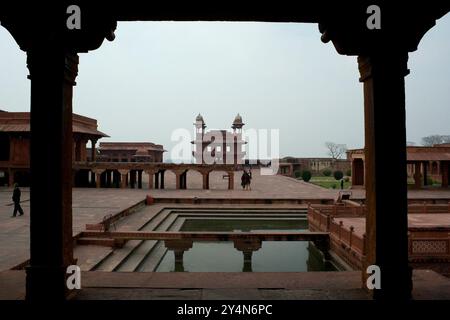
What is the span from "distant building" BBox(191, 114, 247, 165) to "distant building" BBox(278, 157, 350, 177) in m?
7.26

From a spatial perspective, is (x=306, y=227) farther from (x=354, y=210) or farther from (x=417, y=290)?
(x=417, y=290)

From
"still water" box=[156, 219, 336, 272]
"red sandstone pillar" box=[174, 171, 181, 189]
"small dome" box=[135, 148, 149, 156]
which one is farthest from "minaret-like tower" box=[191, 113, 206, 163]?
"still water" box=[156, 219, 336, 272]

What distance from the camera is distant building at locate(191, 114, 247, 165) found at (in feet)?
176

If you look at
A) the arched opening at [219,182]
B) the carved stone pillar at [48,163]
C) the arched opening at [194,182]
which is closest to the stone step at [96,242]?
the carved stone pillar at [48,163]

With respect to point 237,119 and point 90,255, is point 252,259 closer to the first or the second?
point 90,255

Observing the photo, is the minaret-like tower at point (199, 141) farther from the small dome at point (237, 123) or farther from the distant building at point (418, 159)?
the distant building at point (418, 159)

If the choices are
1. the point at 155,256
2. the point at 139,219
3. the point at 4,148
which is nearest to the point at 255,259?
the point at 155,256

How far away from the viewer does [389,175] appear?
2992 mm

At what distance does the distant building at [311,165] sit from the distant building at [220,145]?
726 cm

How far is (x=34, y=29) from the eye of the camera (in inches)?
117

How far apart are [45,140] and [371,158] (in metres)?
2.94

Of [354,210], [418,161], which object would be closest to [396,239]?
[354,210]

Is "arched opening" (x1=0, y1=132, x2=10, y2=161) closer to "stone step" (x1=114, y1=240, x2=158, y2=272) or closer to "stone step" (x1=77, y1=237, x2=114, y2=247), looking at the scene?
"stone step" (x1=77, y1=237, x2=114, y2=247)

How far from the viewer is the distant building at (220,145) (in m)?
53.6
